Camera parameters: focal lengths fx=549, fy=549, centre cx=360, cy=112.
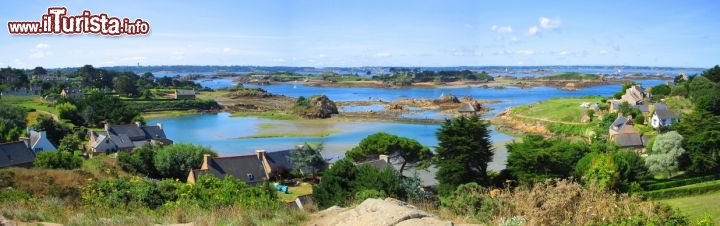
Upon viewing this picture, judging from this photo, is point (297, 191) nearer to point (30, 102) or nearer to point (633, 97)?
point (633, 97)

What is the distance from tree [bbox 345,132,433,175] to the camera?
90.6 ft

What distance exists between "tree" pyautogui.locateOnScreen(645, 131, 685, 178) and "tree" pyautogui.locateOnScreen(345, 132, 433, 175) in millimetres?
11349

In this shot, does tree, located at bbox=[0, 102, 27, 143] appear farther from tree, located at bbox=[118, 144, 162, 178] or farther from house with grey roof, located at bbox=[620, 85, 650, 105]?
house with grey roof, located at bbox=[620, 85, 650, 105]

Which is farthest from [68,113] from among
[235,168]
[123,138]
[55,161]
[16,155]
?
[235,168]

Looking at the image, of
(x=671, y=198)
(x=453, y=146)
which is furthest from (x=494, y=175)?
(x=671, y=198)

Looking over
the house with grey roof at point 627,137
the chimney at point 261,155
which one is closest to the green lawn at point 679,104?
the house with grey roof at point 627,137

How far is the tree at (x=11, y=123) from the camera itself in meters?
37.2

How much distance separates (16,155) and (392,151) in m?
19.3

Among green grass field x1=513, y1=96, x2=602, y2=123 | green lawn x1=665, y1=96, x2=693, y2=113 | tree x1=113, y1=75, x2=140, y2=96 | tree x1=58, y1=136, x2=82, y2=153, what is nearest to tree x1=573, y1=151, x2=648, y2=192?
green lawn x1=665, y1=96, x2=693, y2=113

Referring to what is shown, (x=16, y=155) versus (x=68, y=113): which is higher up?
(x=68, y=113)

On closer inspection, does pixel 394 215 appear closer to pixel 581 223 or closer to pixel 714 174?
pixel 581 223

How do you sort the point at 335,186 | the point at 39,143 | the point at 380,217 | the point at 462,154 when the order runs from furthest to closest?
the point at 39,143
the point at 462,154
the point at 335,186
the point at 380,217

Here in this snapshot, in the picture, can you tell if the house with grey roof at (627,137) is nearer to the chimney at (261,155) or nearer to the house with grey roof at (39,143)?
the chimney at (261,155)

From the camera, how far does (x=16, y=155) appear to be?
92.6ft
